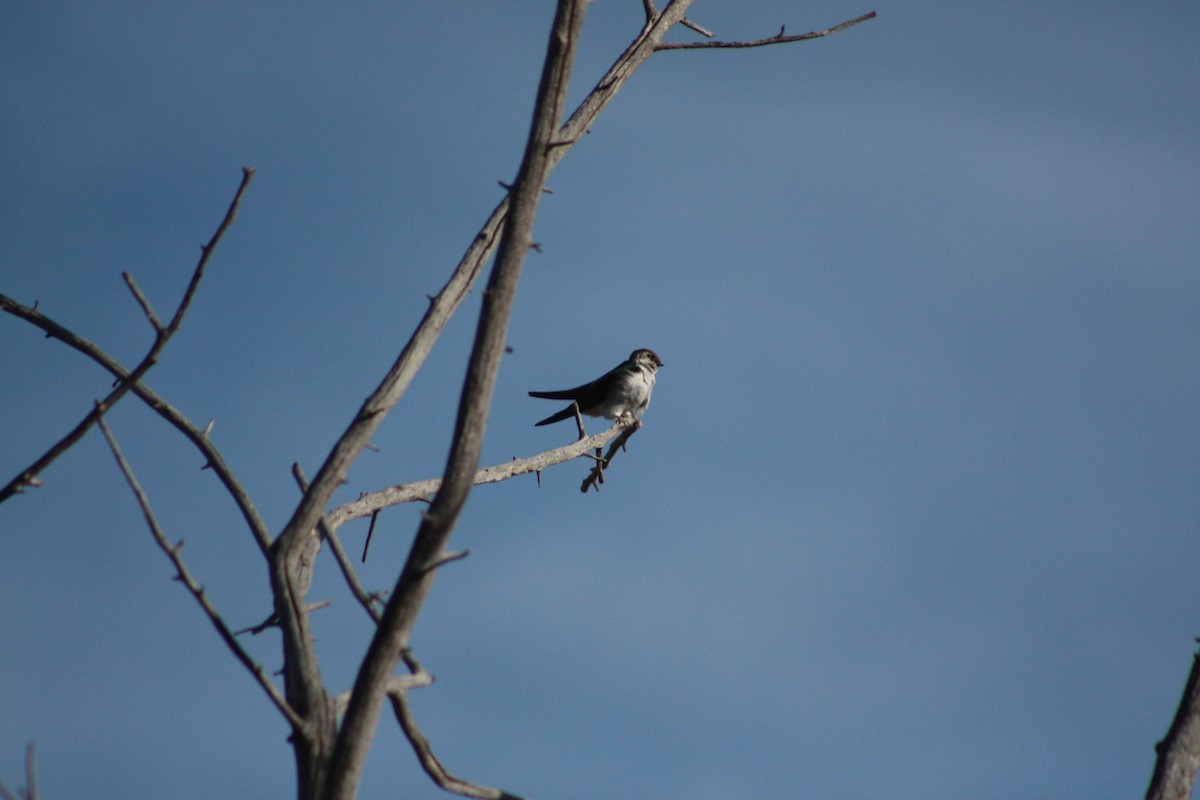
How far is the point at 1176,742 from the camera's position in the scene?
2957 millimetres

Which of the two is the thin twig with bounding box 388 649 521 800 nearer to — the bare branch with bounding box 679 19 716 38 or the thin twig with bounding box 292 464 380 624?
the thin twig with bounding box 292 464 380 624

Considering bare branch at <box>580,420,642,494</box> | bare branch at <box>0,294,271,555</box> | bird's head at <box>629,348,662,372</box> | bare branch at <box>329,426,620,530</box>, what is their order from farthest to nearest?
bird's head at <box>629,348,662,372</box> → bare branch at <box>580,420,642,494</box> → bare branch at <box>329,426,620,530</box> → bare branch at <box>0,294,271,555</box>

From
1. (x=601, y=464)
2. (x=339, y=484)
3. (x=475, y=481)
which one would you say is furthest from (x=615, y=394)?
(x=339, y=484)

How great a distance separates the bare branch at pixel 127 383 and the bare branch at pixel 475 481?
1387 millimetres

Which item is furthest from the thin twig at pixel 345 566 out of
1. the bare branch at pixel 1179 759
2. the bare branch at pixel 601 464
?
the bare branch at pixel 601 464

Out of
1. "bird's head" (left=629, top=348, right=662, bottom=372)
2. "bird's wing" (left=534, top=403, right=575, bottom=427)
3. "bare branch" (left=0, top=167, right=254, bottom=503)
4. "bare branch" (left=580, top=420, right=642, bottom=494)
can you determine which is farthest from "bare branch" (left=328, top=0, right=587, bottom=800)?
"bird's head" (left=629, top=348, right=662, bottom=372)

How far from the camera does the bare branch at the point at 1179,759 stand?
2.92 m

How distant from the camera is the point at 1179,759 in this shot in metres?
2.94

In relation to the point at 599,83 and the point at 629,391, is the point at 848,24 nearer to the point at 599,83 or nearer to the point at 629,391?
the point at 599,83

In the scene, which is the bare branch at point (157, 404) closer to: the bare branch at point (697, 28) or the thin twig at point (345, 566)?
the thin twig at point (345, 566)

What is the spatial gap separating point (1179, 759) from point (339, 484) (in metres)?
2.67

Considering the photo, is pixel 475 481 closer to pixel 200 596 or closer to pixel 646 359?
pixel 200 596

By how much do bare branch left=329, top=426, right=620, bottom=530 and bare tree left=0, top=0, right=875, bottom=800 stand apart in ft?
2.54

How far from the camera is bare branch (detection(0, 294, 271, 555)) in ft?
12.7
